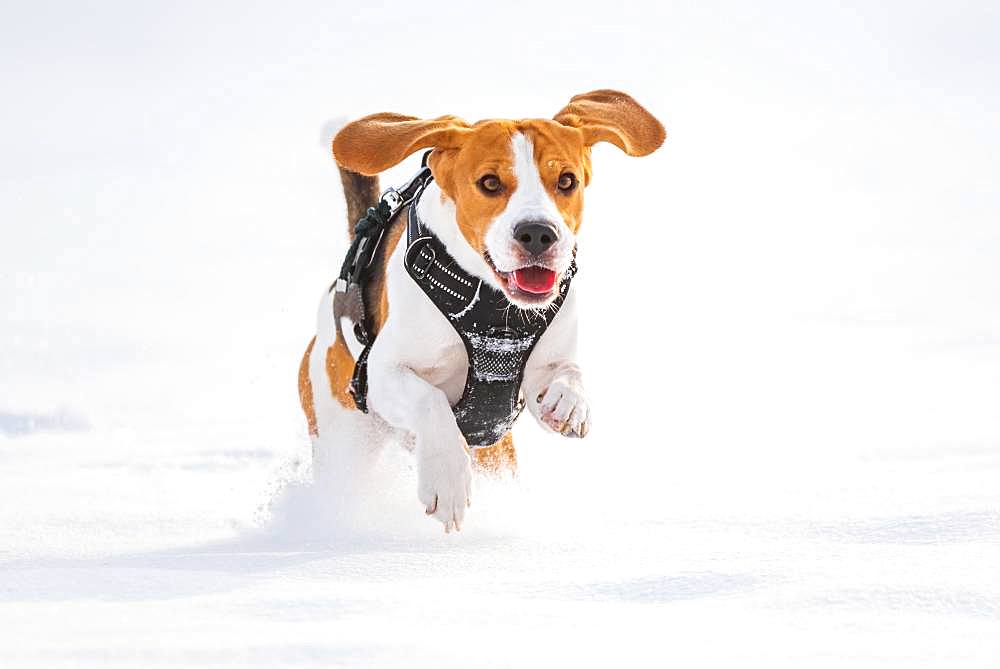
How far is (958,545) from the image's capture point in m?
3.97

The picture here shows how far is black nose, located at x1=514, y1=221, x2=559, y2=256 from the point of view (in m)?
4.23

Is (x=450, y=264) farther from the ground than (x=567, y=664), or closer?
farther from the ground

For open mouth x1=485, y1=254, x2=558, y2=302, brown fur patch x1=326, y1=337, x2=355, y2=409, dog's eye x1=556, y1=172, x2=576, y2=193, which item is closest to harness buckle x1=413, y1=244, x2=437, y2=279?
open mouth x1=485, y1=254, x2=558, y2=302

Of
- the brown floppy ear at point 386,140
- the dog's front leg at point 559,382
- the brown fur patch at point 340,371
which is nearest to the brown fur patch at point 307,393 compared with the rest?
the brown fur patch at point 340,371

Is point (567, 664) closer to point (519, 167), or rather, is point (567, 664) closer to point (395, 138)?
point (519, 167)

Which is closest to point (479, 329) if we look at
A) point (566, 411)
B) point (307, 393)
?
point (566, 411)

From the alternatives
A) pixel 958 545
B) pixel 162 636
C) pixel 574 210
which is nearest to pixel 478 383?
pixel 574 210

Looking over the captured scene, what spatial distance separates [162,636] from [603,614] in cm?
100

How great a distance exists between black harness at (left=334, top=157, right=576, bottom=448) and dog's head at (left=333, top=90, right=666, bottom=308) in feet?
0.55

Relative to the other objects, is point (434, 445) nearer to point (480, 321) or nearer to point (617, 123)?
point (480, 321)

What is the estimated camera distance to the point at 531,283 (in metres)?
4.36

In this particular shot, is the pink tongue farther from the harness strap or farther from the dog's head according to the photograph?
the harness strap

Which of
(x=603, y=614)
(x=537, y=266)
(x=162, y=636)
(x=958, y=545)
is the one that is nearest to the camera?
(x=162, y=636)

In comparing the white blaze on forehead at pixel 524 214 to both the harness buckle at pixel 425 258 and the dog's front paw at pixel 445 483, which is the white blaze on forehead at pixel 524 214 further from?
the dog's front paw at pixel 445 483
